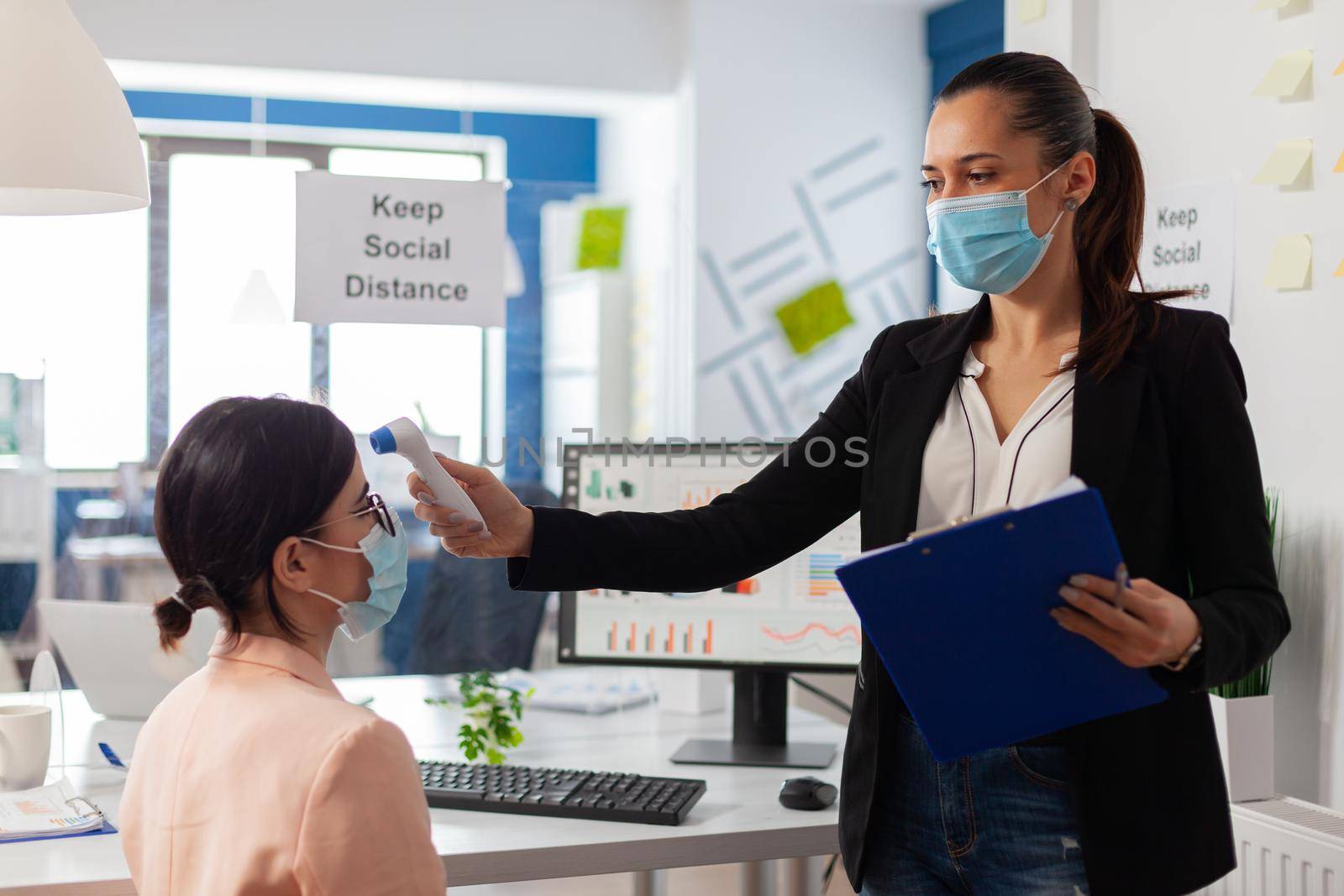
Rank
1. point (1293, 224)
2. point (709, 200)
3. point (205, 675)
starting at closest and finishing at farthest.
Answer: point (205, 675)
point (1293, 224)
point (709, 200)

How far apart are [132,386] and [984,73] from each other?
1884 millimetres

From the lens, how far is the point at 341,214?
8.36ft

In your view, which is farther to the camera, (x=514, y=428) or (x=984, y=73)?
(x=514, y=428)

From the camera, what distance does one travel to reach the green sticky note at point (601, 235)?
326cm

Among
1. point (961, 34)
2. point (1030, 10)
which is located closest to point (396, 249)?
point (1030, 10)

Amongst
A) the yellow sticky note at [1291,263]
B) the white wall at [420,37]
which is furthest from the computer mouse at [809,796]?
the white wall at [420,37]

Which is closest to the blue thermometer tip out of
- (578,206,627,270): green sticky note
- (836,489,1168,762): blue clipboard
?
(836,489,1168,762): blue clipboard

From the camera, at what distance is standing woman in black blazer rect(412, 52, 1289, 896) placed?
1.20 metres

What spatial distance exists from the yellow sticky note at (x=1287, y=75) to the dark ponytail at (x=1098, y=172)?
88 centimetres

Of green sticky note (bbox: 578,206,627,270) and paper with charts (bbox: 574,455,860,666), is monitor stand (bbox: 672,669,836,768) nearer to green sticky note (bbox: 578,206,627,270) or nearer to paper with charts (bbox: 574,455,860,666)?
paper with charts (bbox: 574,455,860,666)

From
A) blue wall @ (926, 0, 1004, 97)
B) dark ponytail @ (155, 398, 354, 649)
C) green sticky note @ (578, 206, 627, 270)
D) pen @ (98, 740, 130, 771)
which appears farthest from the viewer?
blue wall @ (926, 0, 1004, 97)

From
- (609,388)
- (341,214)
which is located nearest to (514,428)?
(341,214)

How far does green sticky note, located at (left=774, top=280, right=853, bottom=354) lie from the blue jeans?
3.51 metres

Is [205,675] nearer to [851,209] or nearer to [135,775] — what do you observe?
[135,775]
